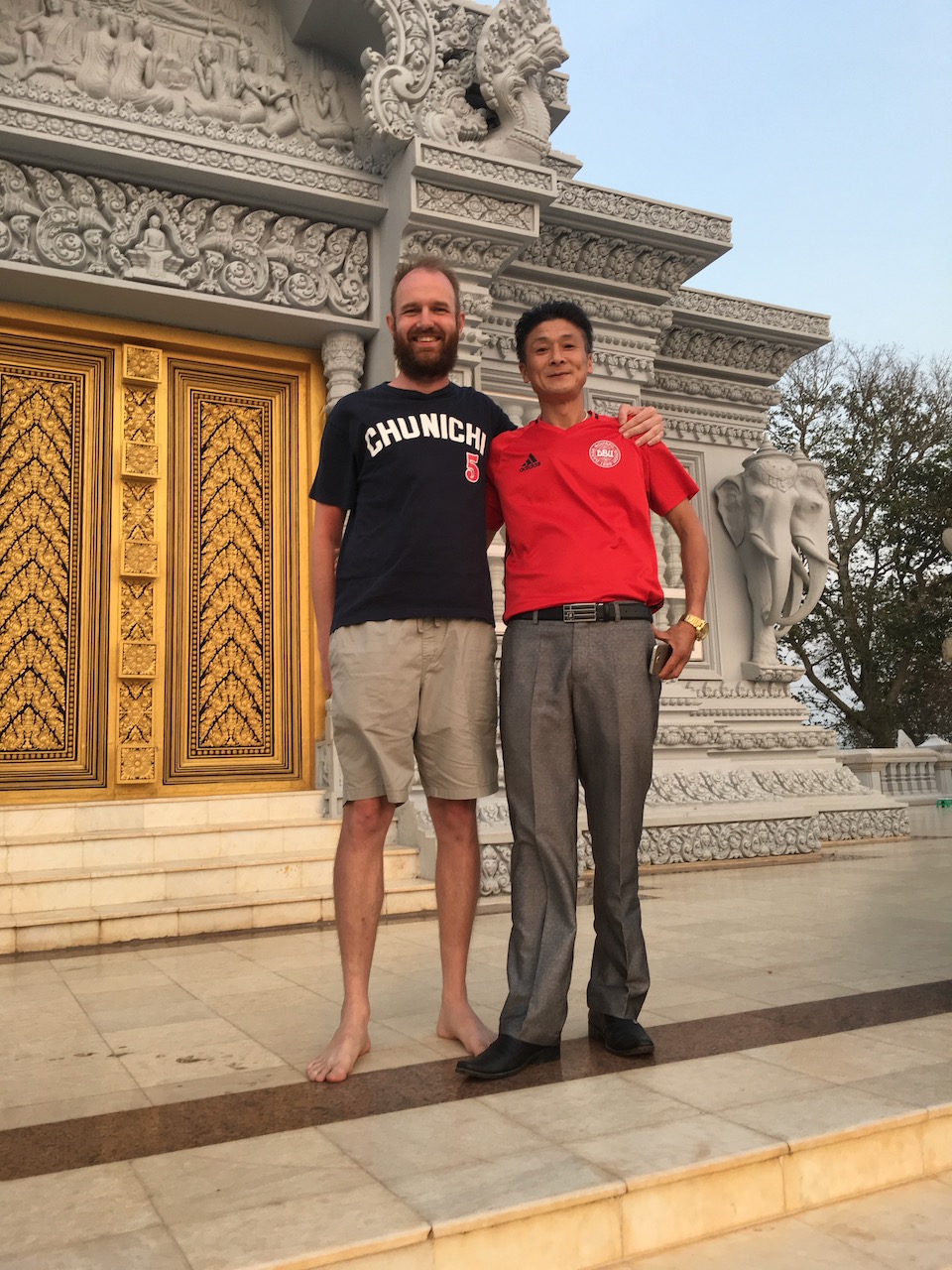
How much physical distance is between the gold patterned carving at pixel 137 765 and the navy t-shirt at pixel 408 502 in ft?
9.55

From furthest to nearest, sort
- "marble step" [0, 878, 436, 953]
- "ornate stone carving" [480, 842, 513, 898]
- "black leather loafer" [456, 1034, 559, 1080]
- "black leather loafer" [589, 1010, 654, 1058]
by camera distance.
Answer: "ornate stone carving" [480, 842, 513, 898], "marble step" [0, 878, 436, 953], "black leather loafer" [589, 1010, 654, 1058], "black leather loafer" [456, 1034, 559, 1080]

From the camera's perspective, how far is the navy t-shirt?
212 centimetres

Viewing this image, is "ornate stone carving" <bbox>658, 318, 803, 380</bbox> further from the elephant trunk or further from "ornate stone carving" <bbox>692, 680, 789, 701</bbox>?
"ornate stone carving" <bbox>692, 680, 789, 701</bbox>

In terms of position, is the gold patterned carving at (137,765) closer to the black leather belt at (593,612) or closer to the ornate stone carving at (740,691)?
the black leather belt at (593,612)

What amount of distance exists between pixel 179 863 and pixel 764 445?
16.8 feet

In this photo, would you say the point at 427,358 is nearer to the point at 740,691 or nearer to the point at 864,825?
the point at 740,691

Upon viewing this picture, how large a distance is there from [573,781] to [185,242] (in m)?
3.76

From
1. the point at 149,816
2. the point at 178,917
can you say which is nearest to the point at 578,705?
the point at 178,917

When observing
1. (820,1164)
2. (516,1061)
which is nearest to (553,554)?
(516,1061)

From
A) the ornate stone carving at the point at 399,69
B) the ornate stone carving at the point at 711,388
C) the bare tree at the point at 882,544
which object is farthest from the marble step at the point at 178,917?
the bare tree at the point at 882,544

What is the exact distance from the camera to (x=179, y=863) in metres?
4.21

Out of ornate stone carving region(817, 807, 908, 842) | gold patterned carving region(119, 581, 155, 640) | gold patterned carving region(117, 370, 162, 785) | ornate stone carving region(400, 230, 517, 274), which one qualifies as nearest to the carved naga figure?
ornate stone carving region(400, 230, 517, 274)

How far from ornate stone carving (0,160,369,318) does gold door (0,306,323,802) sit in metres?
0.35

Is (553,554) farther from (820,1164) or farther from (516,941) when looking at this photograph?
(820,1164)
